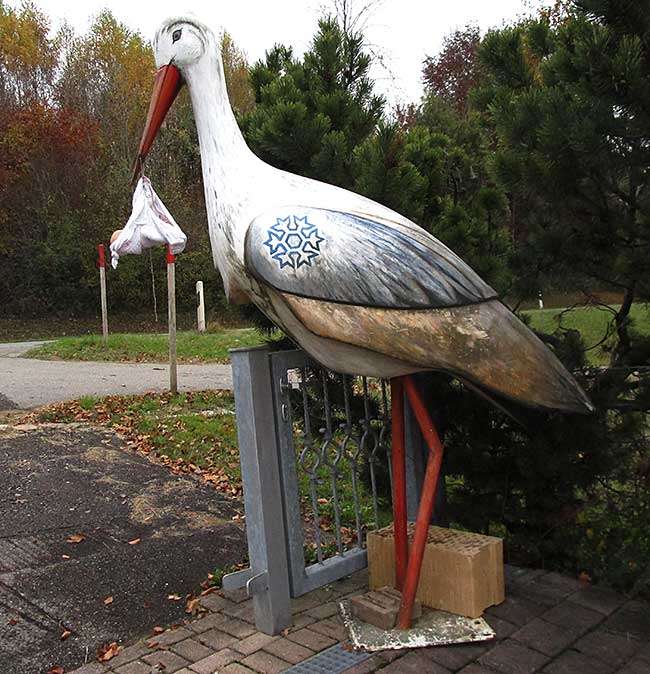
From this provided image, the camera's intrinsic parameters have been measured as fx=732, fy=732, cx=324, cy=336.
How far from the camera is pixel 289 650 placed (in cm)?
285

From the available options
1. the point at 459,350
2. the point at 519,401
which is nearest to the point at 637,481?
the point at 519,401

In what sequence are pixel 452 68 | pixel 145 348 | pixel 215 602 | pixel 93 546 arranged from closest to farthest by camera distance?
pixel 215 602
pixel 93 546
pixel 145 348
pixel 452 68

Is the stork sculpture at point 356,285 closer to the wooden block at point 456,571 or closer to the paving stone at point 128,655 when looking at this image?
the wooden block at point 456,571

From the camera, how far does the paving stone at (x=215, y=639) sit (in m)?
2.92

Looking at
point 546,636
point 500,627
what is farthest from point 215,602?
point 546,636

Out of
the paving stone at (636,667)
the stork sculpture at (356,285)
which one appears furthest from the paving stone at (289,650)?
the paving stone at (636,667)

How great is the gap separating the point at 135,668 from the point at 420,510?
1237 mm

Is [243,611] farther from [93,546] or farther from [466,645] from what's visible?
[93,546]

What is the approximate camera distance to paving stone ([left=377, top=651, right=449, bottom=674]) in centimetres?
267

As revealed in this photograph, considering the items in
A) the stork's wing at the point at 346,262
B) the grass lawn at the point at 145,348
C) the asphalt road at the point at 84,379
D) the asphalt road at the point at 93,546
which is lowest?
the asphalt road at the point at 93,546

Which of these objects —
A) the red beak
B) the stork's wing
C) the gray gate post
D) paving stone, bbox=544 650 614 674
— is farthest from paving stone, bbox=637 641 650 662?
the red beak

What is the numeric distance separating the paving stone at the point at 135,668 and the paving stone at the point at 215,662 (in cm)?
17

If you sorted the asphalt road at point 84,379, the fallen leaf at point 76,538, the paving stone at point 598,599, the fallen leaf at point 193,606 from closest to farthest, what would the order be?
the paving stone at point 598,599
the fallen leaf at point 193,606
the fallen leaf at point 76,538
the asphalt road at point 84,379

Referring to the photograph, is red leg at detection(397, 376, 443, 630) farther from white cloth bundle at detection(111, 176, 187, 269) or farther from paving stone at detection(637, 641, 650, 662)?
white cloth bundle at detection(111, 176, 187, 269)
